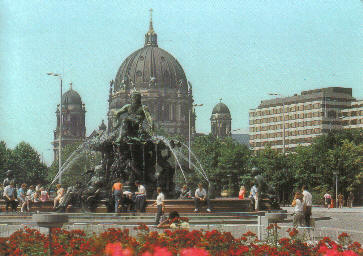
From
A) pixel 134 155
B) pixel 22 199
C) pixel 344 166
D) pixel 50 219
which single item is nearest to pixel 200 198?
pixel 134 155

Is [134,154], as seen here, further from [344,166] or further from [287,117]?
[287,117]

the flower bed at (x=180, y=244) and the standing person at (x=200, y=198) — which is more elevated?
the standing person at (x=200, y=198)

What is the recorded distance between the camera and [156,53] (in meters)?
192

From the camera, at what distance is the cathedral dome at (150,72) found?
617 ft

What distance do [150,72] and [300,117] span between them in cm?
5424

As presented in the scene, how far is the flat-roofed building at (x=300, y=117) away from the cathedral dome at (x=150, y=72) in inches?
1316

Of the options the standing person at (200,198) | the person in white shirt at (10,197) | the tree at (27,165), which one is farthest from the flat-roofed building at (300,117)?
the standing person at (200,198)

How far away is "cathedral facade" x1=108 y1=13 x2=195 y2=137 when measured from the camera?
185 m

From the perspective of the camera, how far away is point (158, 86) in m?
188

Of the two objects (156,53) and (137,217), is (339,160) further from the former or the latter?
(156,53)

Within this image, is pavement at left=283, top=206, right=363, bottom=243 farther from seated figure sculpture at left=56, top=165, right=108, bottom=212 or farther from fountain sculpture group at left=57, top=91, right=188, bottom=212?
seated figure sculpture at left=56, top=165, right=108, bottom=212

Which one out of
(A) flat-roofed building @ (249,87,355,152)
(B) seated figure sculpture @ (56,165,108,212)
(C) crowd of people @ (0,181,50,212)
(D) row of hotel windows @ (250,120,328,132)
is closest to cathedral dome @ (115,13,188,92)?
(A) flat-roofed building @ (249,87,355,152)

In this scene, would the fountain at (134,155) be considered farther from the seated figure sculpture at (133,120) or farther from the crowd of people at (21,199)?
the crowd of people at (21,199)

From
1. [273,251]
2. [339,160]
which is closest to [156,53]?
[339,160]
